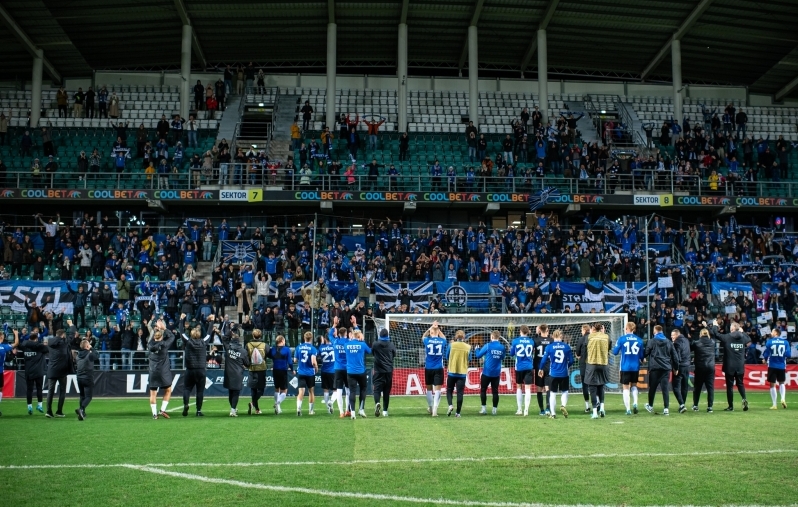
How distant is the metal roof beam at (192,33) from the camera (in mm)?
43338

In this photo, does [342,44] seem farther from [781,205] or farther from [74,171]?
[781,205]

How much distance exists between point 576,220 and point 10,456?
34.8 metres

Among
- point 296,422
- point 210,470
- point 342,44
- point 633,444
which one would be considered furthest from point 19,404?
point 342,44

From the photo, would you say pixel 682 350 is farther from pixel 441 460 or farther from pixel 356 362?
pixel 441 460

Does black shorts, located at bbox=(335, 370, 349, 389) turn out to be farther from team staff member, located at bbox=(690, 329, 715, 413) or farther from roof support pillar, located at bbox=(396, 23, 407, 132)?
roof support pillar, located at bbox=(396, 23, 407, 132)

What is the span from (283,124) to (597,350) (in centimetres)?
3123

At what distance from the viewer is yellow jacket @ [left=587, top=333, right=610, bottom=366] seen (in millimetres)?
17688

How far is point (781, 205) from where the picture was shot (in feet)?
136

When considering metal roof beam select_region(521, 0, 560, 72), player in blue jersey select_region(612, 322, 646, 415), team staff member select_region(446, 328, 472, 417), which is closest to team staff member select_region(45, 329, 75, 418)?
team staff member select_region(446, 328, 472, 417)

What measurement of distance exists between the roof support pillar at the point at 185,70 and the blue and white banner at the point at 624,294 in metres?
25.1

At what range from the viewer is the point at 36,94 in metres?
44.9

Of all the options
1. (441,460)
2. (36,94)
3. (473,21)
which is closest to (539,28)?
(473,21)

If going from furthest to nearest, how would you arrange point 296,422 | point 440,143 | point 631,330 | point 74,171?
1. point 440,143
2. point 74,171
3. point 631,330
4. point 296,422

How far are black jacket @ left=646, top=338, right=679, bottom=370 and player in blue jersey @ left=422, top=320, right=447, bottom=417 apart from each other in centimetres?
466
